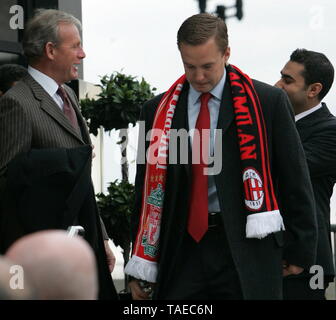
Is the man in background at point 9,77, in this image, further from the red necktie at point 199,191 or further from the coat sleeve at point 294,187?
the coat sleeve at point 294,187

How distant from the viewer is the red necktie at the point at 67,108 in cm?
363

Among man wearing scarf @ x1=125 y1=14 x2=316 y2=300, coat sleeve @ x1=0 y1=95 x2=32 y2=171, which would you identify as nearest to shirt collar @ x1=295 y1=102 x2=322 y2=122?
man wearing scarf @ x1=125 y1=14 x2=316 y2=300

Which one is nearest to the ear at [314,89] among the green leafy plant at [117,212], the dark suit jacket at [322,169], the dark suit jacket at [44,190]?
the dark suit jacket at [322,169]

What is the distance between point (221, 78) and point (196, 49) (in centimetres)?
19

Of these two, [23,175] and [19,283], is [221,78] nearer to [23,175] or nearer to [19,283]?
[23,175]

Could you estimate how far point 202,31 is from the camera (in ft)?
10.1

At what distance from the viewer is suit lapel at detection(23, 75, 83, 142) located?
11.2 ft

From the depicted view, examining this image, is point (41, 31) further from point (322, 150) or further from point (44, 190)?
point (322, 150)

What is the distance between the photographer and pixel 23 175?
302 centimetres

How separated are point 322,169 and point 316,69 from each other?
0.66m

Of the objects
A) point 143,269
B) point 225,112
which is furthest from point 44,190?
point 225,112

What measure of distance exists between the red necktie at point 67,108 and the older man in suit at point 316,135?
1119 millimetres
